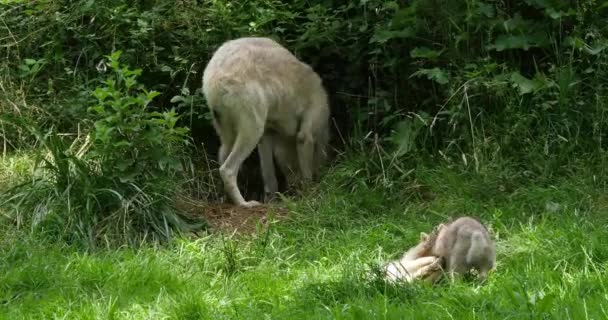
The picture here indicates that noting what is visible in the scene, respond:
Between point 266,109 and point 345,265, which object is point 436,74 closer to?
point 266,109

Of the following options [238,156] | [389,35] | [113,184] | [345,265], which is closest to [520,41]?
[389,35]

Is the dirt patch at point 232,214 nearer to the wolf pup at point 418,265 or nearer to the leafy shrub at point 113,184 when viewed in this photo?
the leafy shrub at point 113,184

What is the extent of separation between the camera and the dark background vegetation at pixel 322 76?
784 cm

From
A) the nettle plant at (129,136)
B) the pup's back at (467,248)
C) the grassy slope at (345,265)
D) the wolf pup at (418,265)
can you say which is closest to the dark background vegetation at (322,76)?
the nettle plant at (129,136)

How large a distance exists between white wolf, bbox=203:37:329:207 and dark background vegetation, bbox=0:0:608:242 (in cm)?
34

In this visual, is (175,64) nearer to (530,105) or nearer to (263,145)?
(263,145)

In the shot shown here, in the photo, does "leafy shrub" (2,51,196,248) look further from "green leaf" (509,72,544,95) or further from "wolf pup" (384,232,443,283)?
"green leaf" (509,72,544,95)

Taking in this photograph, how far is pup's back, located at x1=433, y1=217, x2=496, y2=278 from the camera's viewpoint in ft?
20.1

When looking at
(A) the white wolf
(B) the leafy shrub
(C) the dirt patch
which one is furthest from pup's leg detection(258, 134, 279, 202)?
(B) the leafy shrub

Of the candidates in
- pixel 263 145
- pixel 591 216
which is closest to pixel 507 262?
pixel 591 216

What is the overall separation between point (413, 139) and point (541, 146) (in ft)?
3.47

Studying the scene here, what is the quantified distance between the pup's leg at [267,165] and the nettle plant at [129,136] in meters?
2.12

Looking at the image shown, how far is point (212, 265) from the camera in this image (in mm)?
6973

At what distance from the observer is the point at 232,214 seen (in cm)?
860
